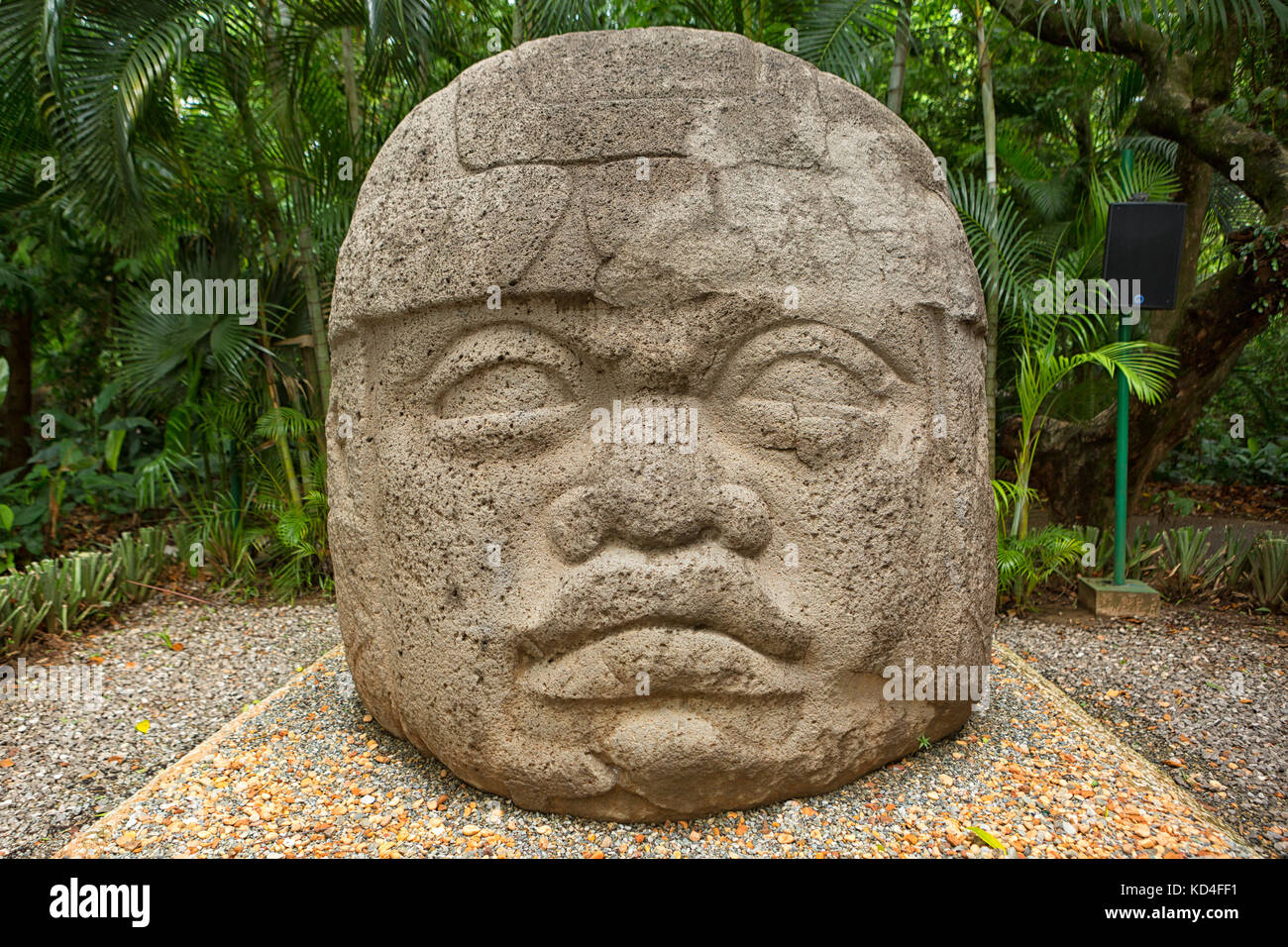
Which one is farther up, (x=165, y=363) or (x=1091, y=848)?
(x=165, y=363)

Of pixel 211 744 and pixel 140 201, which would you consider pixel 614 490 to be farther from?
pixel 140 201

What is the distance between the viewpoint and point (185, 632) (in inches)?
167

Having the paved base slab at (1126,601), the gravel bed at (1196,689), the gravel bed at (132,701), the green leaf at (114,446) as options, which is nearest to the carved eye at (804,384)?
the gravel bed at (1196,689)

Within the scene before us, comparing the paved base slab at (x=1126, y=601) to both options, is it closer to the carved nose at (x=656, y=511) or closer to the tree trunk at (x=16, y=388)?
the carved nose at (x=656, y=511)

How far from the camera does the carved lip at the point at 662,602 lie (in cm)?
204

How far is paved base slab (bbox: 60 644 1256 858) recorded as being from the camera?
6.89ft

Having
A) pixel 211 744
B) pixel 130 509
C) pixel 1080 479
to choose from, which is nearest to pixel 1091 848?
pixel 211 744

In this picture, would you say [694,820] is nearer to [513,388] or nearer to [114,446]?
[513,388]

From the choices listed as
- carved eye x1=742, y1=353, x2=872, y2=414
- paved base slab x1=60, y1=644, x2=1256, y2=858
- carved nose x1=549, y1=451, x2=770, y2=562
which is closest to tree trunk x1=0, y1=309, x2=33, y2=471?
paved base slab x1=60, y1=644, x2=1256, y2=858

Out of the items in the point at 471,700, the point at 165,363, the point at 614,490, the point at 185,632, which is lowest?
the point at 185,632

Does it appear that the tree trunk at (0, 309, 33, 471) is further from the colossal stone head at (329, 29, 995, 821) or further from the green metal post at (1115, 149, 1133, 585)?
the green metal post at (1115, 149, 1133, 585)
